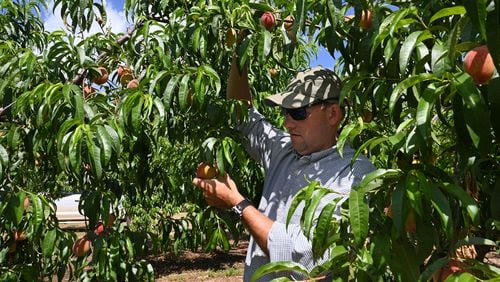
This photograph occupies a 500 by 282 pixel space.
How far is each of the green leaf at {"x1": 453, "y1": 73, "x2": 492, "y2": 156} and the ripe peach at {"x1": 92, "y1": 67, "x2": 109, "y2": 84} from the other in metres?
1.65

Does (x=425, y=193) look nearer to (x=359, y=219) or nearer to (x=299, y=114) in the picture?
(x=359, y=219)

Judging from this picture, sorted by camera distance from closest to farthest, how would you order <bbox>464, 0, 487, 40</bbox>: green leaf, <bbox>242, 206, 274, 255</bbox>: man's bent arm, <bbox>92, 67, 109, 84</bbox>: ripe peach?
<bbox>464, 0, 487, 40</bbox>: green leaf → <bbox>242, 206, 274, 255</bbox>: man's bent arm → <bbox>92, 67, 109, 84</bbox>: ripe peach

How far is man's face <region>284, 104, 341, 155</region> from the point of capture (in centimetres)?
189

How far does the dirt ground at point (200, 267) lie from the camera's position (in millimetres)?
6918

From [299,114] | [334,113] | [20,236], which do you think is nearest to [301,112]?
[299,114]

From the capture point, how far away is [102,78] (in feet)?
7.41

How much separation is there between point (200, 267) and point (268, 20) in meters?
6.27

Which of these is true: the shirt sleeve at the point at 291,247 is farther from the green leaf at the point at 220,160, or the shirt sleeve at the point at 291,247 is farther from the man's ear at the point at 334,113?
the man's ear at the point at 334,113

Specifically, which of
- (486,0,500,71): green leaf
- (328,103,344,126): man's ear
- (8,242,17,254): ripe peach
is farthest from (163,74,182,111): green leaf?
(8,242,17,254): ripe peach

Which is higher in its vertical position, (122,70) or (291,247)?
(122,70)

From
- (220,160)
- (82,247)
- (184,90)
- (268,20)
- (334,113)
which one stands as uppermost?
(268,20)

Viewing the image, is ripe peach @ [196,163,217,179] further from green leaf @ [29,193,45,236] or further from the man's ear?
green leaf @ [29,193,45,236]

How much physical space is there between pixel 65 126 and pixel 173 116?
2.35ft

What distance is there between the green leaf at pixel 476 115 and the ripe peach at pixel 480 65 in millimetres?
→ 74
